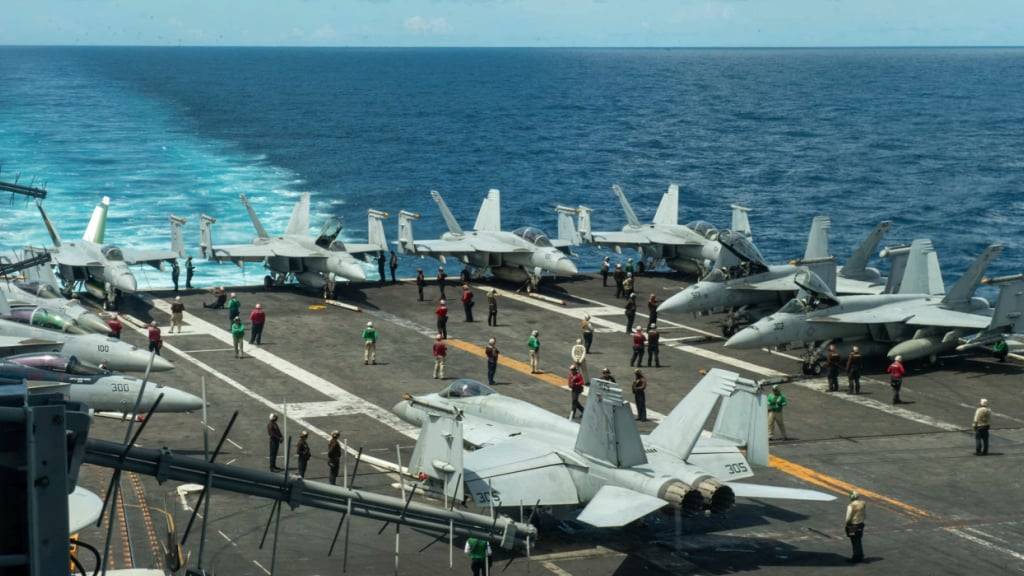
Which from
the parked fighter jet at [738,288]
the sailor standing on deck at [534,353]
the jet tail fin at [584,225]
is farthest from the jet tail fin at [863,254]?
the sailor standing on deck at [534,353]

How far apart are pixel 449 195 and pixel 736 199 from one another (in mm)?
21280

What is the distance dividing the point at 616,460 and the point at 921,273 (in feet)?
75.2

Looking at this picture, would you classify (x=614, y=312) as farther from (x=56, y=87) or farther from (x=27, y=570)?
(x=56, y=87)

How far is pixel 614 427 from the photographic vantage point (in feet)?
76.6

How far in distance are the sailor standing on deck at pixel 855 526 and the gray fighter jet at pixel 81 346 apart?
1638cm

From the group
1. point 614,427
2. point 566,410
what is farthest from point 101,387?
point 566,410

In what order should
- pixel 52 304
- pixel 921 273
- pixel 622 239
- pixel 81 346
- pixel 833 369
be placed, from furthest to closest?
pixel 622 239
pixel 921 273
pixel 833 369
pixel 52 304
pixel 81 346

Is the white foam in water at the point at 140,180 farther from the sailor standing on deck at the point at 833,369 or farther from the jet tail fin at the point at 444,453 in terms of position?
the jet tail fin at the point at 444,453

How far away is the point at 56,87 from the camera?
620ft

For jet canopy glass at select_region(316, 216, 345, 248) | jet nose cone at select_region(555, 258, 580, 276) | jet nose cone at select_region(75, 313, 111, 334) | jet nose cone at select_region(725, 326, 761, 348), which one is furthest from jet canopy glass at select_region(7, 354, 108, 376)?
jet nose cone at select_region(555, 258, 580, 276)

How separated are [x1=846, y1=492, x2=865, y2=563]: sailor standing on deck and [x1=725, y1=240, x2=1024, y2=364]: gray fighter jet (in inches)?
597

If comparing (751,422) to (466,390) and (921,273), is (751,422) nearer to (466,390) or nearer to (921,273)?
(466,390)

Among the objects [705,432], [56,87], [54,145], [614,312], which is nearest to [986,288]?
[614,312]

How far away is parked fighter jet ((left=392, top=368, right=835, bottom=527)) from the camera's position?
22578mm
